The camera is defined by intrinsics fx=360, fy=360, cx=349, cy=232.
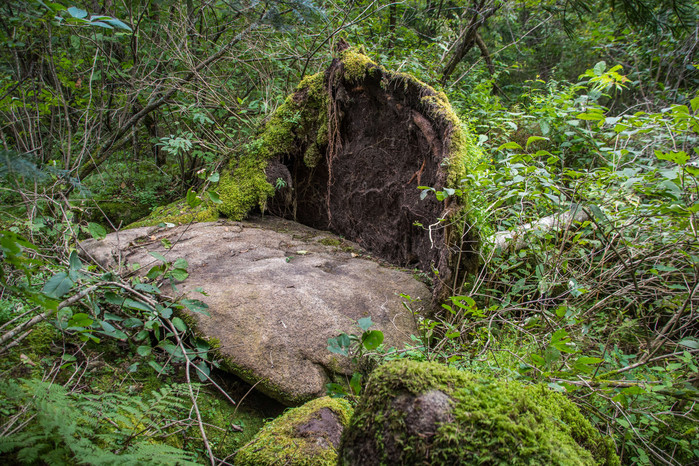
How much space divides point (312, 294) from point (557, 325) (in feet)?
6.43

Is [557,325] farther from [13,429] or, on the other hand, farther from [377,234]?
[13,429]

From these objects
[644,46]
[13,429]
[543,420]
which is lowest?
[13,429]

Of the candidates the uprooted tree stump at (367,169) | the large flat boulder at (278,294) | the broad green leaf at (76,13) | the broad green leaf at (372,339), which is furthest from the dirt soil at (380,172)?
the broad green leaf at (76,13)

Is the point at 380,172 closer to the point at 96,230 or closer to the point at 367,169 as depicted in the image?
the point at 367,169

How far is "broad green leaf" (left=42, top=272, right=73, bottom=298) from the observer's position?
5.71 feet

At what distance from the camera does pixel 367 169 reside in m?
4.85

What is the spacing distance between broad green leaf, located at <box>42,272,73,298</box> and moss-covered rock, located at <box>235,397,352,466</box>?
121cm

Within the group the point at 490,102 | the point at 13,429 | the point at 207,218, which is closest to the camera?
the point at 13,429

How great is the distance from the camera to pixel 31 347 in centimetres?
223

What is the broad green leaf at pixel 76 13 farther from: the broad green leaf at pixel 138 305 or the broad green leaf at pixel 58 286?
the broad green leaf at pixel 138 305

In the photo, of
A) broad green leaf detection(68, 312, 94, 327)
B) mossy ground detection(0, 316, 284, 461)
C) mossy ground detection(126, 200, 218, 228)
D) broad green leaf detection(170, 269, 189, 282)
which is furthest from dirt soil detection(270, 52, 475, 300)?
broad green leaf detection(68, 312, 94, 327)

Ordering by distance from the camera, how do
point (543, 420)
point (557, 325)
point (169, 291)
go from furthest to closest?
point (169, 291)
point (557, 325)
point (543, 420)

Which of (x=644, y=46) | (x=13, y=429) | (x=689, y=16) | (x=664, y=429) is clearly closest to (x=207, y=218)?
(x=13, y=429)

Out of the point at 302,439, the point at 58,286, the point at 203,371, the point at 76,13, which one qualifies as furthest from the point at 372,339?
the point at 76,13
